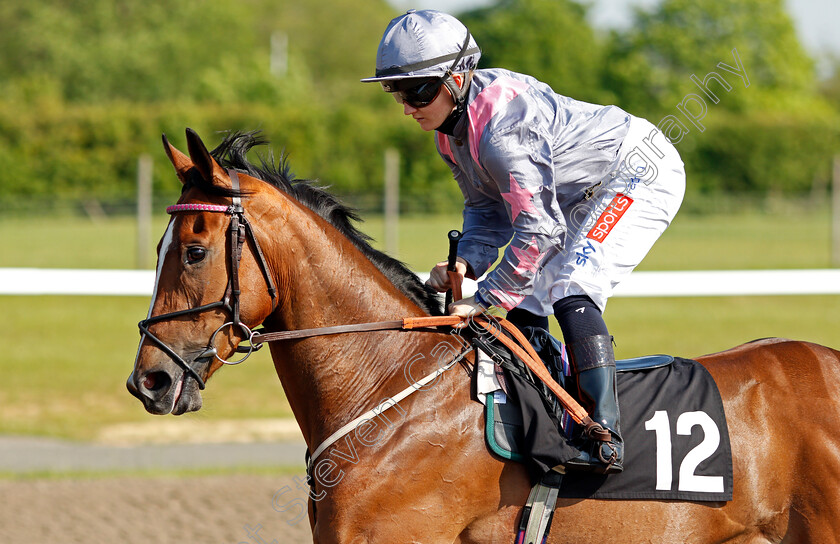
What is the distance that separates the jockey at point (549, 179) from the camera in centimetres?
260

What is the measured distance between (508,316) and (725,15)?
26266 mm

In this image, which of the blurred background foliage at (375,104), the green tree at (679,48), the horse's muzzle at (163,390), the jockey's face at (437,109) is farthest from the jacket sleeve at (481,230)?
the green tree at (679,48)

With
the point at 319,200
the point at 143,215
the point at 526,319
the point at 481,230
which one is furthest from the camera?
the point at 143,215

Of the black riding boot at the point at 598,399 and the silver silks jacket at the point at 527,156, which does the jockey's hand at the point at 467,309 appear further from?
the black riding boot at the point at 598,399

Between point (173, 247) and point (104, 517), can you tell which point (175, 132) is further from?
point (173, 247)

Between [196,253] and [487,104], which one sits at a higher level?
[487,104]

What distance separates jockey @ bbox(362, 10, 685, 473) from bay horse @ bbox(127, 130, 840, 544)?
0.77 ft

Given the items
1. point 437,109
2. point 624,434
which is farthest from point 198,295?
point 624,434

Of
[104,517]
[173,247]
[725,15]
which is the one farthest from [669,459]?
[725,15]

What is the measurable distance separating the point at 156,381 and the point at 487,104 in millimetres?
1234

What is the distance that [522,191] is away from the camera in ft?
8.45

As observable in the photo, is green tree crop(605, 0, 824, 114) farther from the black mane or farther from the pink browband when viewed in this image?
the pink browband

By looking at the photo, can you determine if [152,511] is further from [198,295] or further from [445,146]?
[445,146]

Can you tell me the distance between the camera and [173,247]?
2.48 meters
